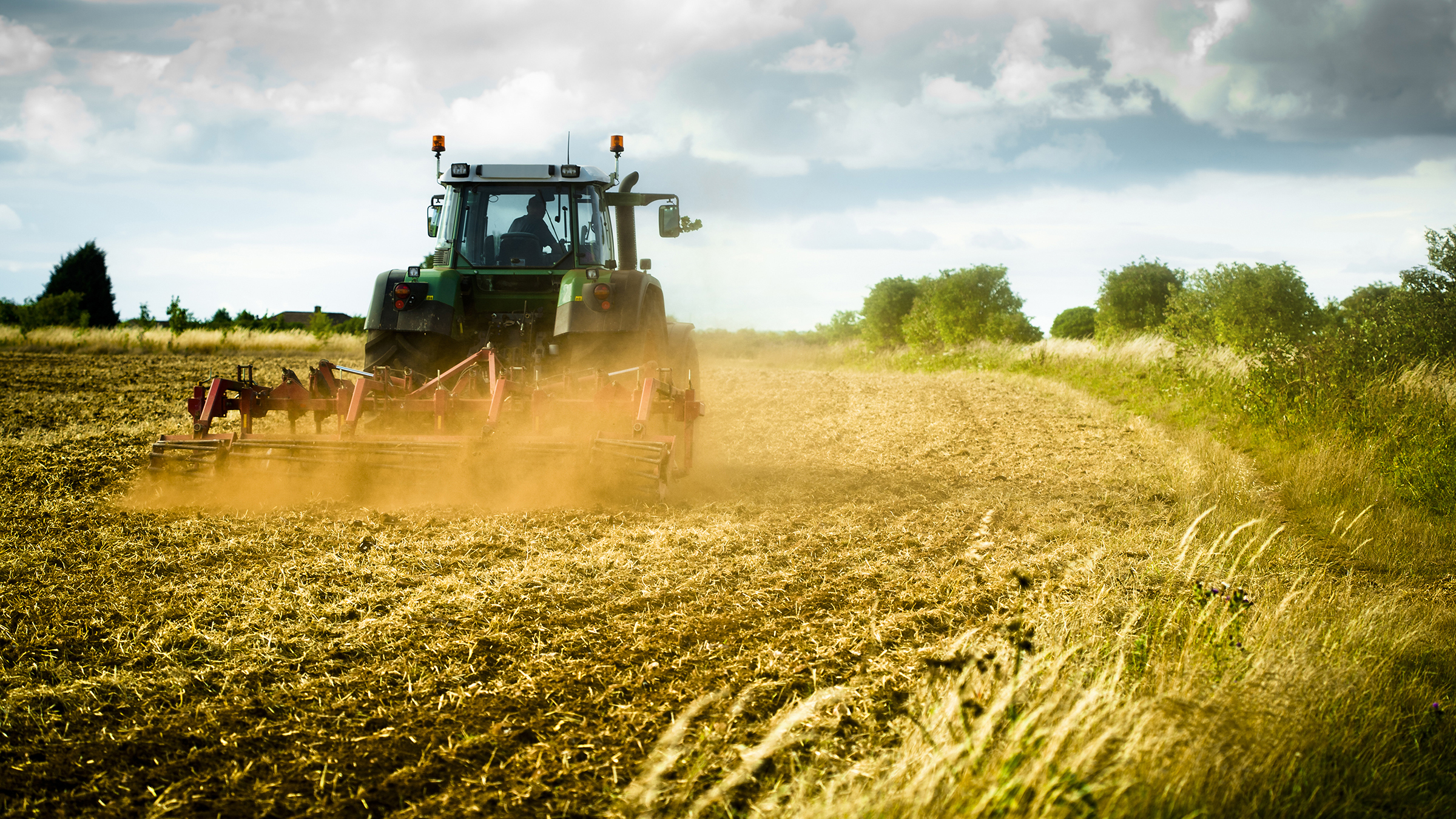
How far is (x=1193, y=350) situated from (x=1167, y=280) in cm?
2062

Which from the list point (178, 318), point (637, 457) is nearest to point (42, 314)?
point (178, 318)

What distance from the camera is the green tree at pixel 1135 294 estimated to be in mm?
30859

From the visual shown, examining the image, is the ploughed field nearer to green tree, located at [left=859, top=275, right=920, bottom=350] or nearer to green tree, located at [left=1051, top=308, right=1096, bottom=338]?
green tree, located at [left=859, top=275, right=920, bottom=350]

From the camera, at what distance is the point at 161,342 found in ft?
66.6

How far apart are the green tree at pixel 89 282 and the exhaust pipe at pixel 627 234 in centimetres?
2774

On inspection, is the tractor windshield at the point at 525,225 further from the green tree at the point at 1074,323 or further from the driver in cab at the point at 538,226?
the green tree at the point at 1074,323

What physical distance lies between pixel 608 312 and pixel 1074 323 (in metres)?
45.9

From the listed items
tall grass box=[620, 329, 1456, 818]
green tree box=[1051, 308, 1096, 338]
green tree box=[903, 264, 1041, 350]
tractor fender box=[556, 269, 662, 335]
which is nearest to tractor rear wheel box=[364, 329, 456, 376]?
tractor fender box=[556, 269, 662, 335]

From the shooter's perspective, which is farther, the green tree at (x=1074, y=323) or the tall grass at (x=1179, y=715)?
the green tree at (x=1074, y=323)

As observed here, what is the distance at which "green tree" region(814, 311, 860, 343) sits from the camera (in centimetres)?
4716

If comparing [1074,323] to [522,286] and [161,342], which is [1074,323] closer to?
[161,342]

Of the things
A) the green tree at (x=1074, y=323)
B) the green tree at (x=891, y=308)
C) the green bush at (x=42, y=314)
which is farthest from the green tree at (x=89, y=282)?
the green tree at (x=1074, y=323)

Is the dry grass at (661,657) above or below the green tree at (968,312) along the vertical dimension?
below

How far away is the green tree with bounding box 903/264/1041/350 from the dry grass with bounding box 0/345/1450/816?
25.0 m
